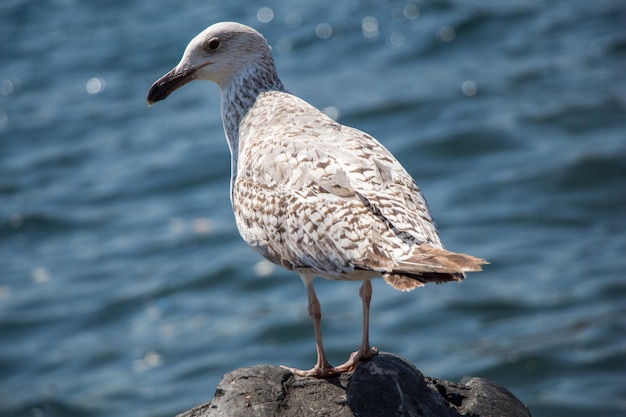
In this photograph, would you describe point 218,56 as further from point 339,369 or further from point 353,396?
point 353,396

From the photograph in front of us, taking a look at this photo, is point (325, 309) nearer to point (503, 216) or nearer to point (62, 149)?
point (503, 216)

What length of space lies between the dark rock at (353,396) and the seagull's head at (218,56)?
106 inches

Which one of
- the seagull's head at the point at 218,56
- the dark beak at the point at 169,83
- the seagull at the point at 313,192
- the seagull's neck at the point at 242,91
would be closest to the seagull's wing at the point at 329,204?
the seagull at the point at 313,192

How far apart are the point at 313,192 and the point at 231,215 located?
1248cm

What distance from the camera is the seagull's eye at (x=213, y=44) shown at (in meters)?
8.76

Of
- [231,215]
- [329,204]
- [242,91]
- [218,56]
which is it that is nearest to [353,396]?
[329,204]

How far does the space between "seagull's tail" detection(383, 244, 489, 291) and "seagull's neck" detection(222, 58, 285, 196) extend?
2.89 m

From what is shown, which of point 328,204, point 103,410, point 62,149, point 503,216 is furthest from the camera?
point 62,149

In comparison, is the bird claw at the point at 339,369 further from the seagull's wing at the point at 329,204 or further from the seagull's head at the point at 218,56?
the seagull's head at the point at 218,56

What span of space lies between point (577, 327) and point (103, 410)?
704 centimetres

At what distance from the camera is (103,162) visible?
21.7 meters

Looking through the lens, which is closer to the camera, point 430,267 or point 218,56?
point 430,267

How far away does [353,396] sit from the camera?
7.05 meters

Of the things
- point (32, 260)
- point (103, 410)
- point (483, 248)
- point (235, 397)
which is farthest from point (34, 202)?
point (235, 397)
